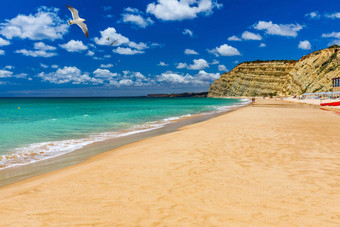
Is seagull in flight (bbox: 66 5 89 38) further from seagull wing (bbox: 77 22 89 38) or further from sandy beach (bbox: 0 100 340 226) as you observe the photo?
sandy beach (bbox: 0 100 340 226)

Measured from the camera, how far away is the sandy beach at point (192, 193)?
3959 mm

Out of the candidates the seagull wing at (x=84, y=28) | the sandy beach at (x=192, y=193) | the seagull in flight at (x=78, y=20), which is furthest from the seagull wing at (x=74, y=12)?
the sandy beach at (x=192, y=193)

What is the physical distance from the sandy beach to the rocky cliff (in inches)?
3792

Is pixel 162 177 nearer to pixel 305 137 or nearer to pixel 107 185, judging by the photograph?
pixel 107 185

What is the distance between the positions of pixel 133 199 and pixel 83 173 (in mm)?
2896

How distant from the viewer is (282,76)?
13225 cm

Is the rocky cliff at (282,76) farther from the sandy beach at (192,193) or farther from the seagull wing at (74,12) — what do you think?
the sandy beach at (192,193)

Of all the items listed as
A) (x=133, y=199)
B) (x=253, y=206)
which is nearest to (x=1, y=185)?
(x=133, y=199)

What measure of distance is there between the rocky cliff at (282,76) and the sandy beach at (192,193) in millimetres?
96313

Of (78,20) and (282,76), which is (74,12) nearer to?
(78,20)

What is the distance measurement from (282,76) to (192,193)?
5698 inches

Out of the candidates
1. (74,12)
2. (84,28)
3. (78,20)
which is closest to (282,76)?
(84,28)

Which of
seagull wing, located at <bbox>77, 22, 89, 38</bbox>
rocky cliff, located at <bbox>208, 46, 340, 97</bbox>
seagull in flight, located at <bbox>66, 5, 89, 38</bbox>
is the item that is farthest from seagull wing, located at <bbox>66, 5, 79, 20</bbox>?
rocky cliff, located at <bbox>208, 46, 340, 97</bbox>

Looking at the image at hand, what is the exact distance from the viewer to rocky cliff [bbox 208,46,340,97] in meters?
90.4
